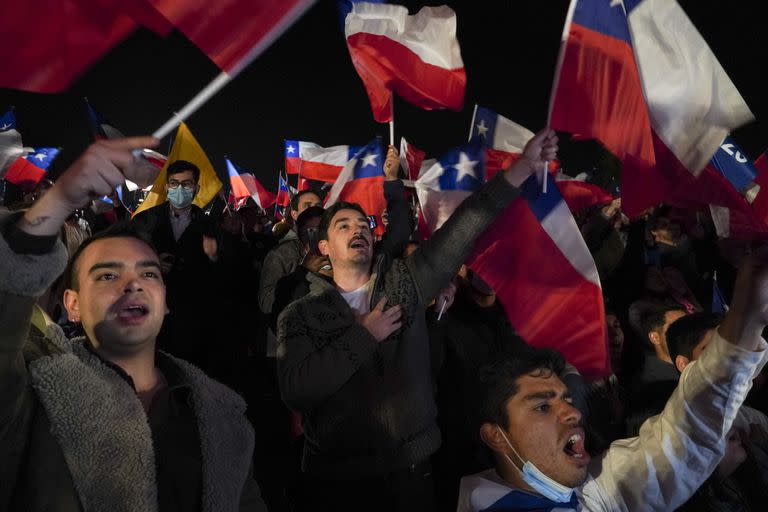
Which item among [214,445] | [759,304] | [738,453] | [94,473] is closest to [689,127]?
[759,304]

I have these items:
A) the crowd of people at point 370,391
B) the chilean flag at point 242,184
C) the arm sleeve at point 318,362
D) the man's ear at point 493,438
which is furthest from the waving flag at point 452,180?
the chilean flag at point 242,184

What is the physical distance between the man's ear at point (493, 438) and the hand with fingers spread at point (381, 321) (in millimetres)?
595

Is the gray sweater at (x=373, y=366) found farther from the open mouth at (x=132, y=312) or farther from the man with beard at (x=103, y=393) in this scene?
the open mouth at (x=132, y=312)

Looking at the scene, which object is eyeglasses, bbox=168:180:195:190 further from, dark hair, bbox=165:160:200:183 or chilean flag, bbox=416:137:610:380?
chilean flag, bbox=416:137:610:380

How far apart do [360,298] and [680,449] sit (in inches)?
62.4

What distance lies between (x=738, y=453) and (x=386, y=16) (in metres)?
3.61

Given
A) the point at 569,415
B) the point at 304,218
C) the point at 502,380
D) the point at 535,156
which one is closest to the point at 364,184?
the point at 304,218

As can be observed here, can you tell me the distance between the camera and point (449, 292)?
3857 millimetres

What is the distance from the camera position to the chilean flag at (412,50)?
4.46 meters

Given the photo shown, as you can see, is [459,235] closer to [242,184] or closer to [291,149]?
[291,149]

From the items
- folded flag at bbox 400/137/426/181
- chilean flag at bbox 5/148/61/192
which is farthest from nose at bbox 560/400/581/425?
chilean flag at bbox 5/148/61/192

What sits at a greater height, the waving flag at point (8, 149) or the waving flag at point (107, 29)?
the waving flag at point (107, 29)

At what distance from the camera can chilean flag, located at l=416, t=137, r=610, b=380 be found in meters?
3.15

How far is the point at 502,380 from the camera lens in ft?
7.81
